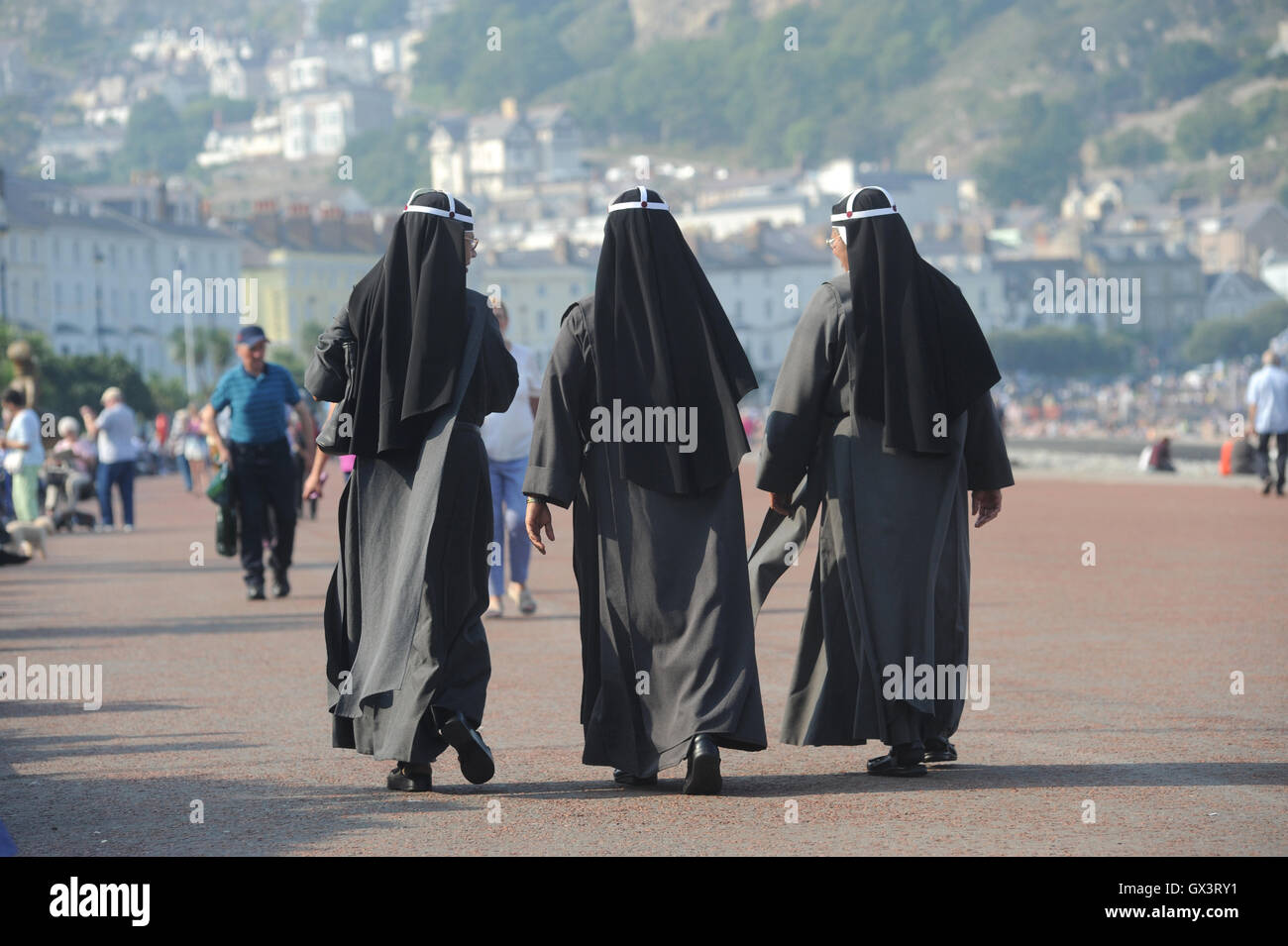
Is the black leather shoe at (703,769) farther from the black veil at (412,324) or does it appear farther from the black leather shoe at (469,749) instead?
the black veil at (412,324)

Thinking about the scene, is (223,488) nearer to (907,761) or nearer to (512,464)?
(512,464)

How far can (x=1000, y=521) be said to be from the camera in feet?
73.6

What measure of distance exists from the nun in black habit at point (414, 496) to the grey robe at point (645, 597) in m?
0.23

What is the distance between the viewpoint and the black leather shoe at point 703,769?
6.59 metres

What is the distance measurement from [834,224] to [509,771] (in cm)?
209

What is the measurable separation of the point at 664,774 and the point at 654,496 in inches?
Result: 39.9

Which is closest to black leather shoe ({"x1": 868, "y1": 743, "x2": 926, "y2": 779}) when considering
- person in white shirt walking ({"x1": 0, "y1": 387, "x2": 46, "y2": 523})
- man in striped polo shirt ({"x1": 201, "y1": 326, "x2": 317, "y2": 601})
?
man in striped polo shirt ({"x1": 201, "y1": 326, "x2": 317, "y2": 601})

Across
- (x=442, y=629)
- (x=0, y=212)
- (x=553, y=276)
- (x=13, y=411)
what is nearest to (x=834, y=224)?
(x=442, y=629)

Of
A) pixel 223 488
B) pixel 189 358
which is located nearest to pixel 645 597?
pixel 223 488

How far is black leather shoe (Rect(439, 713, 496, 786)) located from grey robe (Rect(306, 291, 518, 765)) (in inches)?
2.6

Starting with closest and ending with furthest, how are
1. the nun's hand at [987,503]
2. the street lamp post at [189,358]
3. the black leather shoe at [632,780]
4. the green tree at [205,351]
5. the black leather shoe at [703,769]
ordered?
the black leather shoe at [703,769]
the black leather shoe at [632,780]
the nun's hand at [987,503]
the street lamp post at [189,358]
the green tree at [205,351]

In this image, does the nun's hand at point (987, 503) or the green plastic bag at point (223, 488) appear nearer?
the nun's hand at point (987, 503)

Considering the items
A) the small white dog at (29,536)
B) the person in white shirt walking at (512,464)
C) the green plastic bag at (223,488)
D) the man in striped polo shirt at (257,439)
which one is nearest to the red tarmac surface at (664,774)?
the person in white shirt walking at (512,464)
